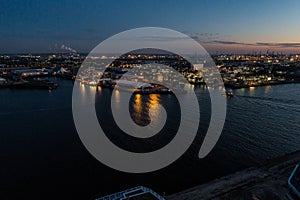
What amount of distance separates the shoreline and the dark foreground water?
363 millimetres

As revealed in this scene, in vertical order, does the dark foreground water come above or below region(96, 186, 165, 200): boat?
below

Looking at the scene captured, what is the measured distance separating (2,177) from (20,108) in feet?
20.7

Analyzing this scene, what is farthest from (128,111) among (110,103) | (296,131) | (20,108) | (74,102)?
(296,131)

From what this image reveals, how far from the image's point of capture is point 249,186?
381 cm

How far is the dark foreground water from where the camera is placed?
4109 mm

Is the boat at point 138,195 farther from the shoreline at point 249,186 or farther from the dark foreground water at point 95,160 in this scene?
the dark foreground water at point 95,160

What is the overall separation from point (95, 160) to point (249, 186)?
3309 mm

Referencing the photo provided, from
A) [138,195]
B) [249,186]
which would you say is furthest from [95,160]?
[249,186]

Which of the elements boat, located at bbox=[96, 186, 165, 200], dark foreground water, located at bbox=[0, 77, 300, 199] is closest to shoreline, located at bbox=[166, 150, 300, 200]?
dark foreground water, located at bbox=[0, 77, 300, 199]

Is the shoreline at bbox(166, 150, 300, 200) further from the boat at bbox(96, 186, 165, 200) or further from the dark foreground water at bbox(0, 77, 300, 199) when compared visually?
the boat at bbox(96, 186, 165, 200)

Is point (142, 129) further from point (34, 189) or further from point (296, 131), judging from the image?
point (296, 131)

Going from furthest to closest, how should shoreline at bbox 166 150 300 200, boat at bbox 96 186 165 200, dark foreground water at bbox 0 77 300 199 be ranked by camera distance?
dark foreground water at bbox 0 77 300 199, shoreline at bbox 166 150 300 200, boat at bbox 96 186 165 200

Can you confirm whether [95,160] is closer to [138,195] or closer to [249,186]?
[138,195]

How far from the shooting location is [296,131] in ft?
23.0
